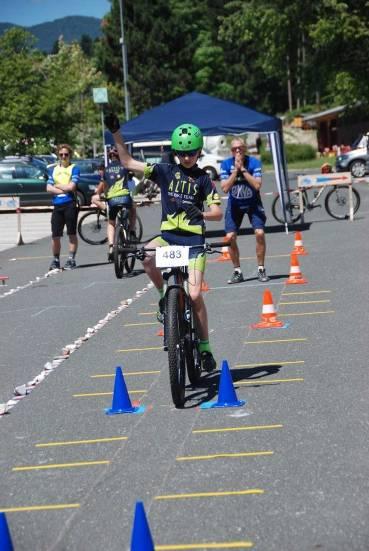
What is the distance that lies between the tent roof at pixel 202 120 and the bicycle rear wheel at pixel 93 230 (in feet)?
5.95

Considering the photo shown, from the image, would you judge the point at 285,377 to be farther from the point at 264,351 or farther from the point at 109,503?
the point at 109,503

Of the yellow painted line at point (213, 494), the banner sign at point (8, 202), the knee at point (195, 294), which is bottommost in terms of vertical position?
the yellow painted line at point (213, 494)

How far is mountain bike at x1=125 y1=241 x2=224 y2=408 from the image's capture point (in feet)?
26.2

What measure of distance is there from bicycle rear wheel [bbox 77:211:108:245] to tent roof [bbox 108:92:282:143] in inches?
71.4

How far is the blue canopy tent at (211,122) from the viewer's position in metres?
23.8

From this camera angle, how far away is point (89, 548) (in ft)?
17.7

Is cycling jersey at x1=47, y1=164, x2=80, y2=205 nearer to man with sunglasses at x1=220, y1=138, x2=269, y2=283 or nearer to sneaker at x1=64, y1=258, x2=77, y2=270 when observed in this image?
sneaker at x1=64, y1=258, x2=77, y2=270

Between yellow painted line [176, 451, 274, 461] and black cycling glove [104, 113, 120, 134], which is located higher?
black cycling glove [104, 113, 120, 134]

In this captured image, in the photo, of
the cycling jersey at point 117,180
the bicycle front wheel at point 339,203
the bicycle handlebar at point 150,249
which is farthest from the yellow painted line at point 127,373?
the bicycle front wheel at point 339,203

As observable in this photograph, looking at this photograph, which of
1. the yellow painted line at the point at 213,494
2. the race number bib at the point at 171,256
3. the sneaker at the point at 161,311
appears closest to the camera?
the yellow painted line at the point at 213,494

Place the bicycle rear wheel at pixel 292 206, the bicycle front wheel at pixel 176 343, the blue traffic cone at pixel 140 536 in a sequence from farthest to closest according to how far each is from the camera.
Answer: the bicycle rear wheel at pixel 292 206, the bicycle front wheel at pixel 176 343, the blue traffic cone at pixel 140 536

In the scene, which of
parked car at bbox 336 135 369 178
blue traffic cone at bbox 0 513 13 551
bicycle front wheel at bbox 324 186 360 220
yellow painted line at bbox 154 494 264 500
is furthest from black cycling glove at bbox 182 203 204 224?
parked car at bbox 336 135 369 178

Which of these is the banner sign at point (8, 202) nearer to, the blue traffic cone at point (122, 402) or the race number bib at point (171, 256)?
the race number bib at point (171, 256)

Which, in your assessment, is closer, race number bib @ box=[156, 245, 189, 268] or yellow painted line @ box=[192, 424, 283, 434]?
yellow painted line @ box=[192, 424, 283, 434]
